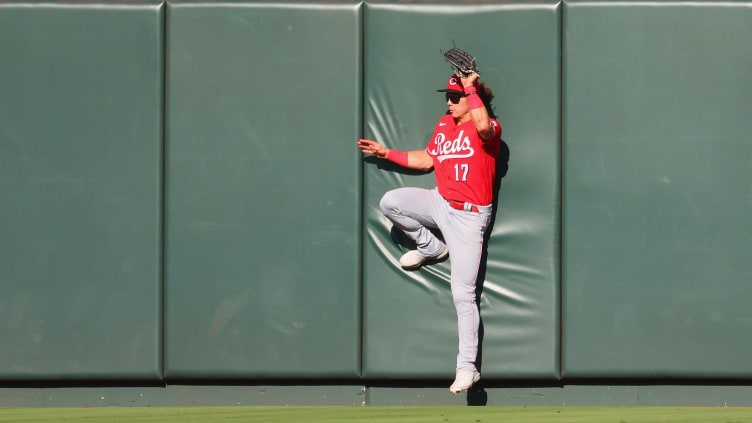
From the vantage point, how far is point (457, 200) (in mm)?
6625

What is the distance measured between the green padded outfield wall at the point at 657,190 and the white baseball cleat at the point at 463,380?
1.94 feet

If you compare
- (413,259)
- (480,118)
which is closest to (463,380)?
(413,259)

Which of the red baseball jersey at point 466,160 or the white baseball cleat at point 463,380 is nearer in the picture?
the white baseball cleat at point 463,380

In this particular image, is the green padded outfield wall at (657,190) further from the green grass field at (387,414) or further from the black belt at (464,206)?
the black belt at (464,206)

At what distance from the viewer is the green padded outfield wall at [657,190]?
6605 mm

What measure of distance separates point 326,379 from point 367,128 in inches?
61.5

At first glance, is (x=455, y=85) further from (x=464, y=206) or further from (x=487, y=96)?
(x=464, y=206)

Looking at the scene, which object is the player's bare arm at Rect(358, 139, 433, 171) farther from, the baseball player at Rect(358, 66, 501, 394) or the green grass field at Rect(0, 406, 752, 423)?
the green grass field at Rect(0, 406, 752, 423)

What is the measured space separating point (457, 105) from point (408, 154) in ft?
1.38

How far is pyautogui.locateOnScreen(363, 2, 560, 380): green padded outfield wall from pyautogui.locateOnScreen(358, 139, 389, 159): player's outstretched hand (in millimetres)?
97

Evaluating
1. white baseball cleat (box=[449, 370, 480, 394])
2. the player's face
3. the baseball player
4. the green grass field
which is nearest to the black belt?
the baseball player

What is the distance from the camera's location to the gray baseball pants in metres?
6.54

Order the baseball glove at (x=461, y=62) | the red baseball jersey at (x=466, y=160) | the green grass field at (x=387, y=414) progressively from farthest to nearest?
the red baseball jersey at (x=466, y=160) < the baseball glove at (x=461, y=62) < the green grass field at (x=387, y=414)

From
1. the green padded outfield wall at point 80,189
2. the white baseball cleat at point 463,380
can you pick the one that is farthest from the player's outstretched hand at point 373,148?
the white baseball cleat at point 463,380
